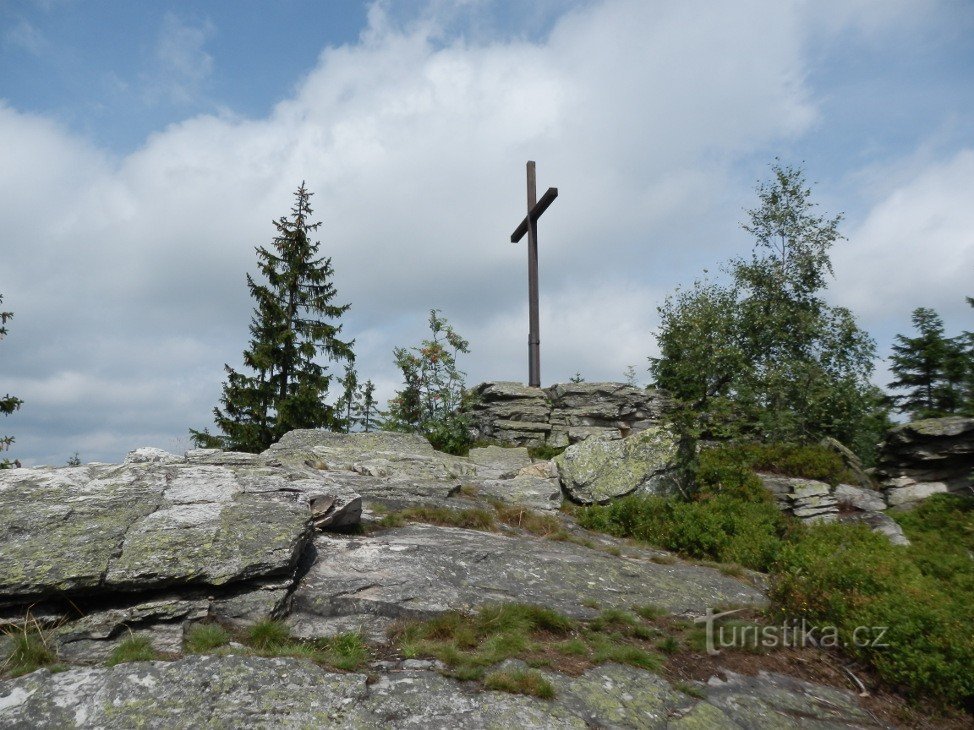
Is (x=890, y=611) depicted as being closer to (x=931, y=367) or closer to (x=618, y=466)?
(x=618, y=466)

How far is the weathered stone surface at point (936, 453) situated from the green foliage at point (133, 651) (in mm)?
20151

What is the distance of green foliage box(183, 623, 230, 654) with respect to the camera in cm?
672

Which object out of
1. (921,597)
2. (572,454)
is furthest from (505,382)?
(921,597)

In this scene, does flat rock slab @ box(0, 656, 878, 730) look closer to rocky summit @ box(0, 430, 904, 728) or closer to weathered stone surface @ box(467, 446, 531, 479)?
rocky summit @ box(0, 430, 904, 728)

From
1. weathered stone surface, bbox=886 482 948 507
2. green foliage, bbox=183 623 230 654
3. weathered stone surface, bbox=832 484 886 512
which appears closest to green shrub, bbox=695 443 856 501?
weathered stone surface, bbox=832 484 886 512

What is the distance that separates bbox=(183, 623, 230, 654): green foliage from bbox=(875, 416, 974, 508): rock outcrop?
18.7m

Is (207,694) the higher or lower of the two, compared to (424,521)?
lower

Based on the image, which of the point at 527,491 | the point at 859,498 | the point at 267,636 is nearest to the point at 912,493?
the point at 859,498

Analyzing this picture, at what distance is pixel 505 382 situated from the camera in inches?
857

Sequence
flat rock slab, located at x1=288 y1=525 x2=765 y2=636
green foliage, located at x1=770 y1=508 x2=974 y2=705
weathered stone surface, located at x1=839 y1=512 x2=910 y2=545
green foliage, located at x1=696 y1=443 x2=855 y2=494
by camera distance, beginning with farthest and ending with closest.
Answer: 1. green foliage, located at x1=696 y1=443 x2=855 y2=494
2. weathered stone surface, located at x1=839 y1=512 x2=910 y2=545
3. flat rock slab, located at x1=288 y1=525 x2=765 y2=636
4. green foliage, located at x1=770 y1=508 x2=974 y2=705

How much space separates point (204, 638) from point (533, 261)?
59.5 feet

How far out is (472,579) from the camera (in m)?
8.95

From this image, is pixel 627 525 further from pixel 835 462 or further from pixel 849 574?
pixel 835 462

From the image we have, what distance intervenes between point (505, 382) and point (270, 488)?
12.3 m
